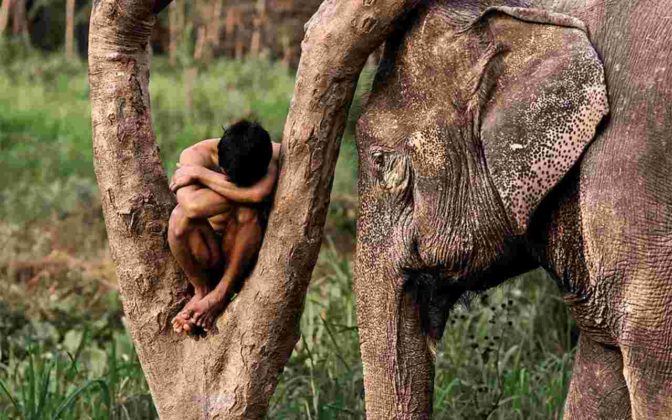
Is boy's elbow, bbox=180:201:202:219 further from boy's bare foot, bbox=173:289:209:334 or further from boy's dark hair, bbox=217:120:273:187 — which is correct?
boy's bare foot, bbox=173:289:209:334

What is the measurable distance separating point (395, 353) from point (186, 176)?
0.74 m

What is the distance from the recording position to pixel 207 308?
3.84 m

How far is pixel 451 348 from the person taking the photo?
20.5 ft

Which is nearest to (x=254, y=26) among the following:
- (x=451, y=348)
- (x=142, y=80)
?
(x=451, y=348)

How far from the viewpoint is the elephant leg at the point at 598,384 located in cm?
417

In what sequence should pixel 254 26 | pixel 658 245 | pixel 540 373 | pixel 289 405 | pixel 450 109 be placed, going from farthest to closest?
1. pixel 254 26
2. pixel 540 373
3. pixel 289 405
4. pixel 450 109
5. pixel 658 245

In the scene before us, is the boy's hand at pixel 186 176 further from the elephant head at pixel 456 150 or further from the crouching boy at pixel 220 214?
the elephant head at pixel 456 150

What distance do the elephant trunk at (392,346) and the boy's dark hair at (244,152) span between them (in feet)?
1.22

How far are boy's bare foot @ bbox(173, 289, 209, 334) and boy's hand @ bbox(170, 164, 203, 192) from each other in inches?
11.8

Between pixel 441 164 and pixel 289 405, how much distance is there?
1.96 metres

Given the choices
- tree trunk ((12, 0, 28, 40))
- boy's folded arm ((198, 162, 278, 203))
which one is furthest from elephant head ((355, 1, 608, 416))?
tree trunk ((12, 0, 28, 40))

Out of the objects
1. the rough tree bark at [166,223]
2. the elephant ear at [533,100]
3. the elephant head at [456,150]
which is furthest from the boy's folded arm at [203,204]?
the elephant ear at [533,100]

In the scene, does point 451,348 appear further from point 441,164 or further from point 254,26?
point 254,26

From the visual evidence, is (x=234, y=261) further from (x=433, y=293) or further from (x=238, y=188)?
(x=433, y=293)
